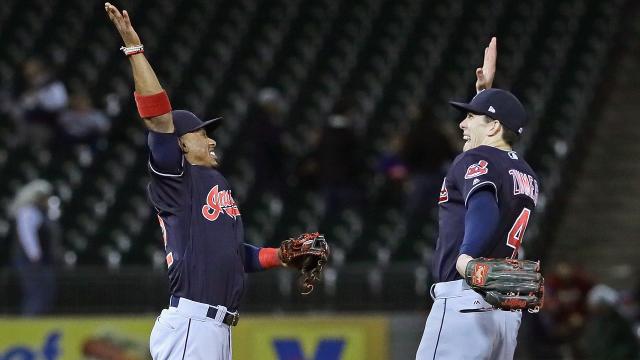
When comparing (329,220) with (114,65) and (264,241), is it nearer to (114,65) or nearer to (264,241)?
(264,241)

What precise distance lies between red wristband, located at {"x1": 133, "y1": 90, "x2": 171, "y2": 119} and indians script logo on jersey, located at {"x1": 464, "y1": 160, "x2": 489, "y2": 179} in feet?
4.40

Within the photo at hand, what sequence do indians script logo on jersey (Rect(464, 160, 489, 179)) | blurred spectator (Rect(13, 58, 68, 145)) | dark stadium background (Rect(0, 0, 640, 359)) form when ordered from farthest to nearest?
blurred spectator (Rect(13, 58, 68, 145)), dark stadium background (Rect(0, 0, 640, 359)), indians script logo on jersey (Rect(464, 160, 489, 179))

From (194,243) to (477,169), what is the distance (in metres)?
1.39

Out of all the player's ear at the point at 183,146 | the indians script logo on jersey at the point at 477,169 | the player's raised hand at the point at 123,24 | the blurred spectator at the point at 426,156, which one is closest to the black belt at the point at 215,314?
the player's ear at the point at 183,146

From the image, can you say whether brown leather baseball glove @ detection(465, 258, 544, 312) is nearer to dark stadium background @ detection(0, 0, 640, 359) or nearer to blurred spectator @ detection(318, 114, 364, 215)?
dark stadium background @ detection(0, 0, 640, 359)

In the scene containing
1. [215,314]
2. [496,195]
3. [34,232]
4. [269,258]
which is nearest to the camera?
[496,195]

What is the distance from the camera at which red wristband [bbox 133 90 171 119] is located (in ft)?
19.7

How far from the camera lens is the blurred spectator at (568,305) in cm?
1278

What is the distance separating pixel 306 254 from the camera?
21.7 ft

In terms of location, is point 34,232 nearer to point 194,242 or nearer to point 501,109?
point 194,242

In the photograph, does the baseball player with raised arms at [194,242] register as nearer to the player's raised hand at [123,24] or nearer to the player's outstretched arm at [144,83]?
the player's outstretched arm at [144,83]

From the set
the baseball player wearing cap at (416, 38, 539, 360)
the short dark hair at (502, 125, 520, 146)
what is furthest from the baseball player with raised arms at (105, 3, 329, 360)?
the short dark hair at (502, 125, 520, 146)

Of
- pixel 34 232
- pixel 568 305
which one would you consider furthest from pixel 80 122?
pixel 568 305

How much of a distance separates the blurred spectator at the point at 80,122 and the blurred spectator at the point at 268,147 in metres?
1.54
